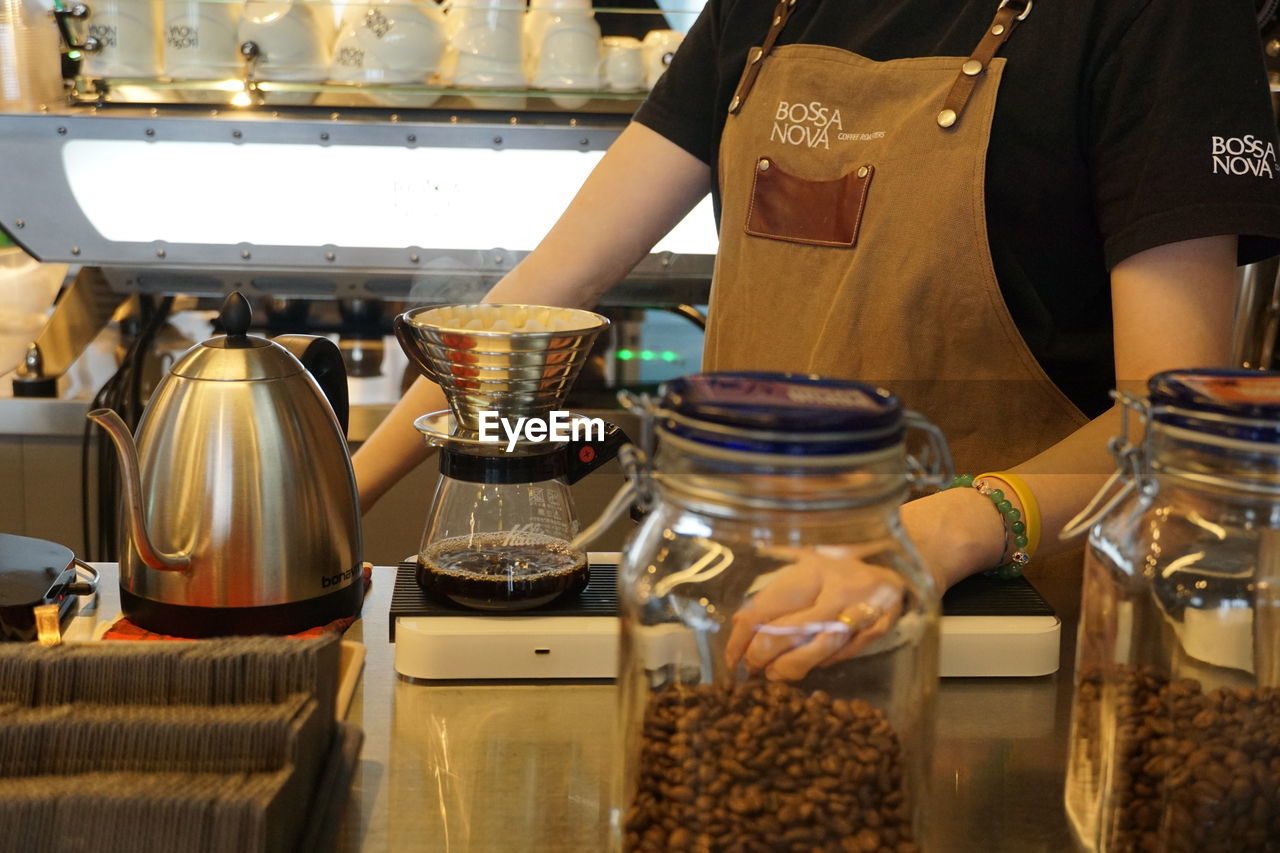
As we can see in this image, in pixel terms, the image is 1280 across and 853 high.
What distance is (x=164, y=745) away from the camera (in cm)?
52

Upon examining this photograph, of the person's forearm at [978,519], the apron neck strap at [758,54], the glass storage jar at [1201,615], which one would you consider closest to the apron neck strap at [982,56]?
the apron neck strap at [758,54]

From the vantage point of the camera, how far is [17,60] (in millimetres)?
1683

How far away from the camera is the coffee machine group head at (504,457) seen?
0.76m

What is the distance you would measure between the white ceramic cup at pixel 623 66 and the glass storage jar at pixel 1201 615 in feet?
4.09

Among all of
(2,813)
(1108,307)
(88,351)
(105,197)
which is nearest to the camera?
(2,813)

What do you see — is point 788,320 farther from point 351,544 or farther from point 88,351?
point 88,351

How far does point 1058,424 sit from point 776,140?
0.47 meters

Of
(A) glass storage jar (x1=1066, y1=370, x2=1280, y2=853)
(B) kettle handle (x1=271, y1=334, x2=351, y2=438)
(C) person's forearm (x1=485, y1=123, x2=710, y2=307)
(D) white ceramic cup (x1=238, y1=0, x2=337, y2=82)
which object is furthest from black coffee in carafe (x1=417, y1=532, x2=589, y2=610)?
(D) white ceramic cup (x1=238, y1=0, x2=337, y2=82)

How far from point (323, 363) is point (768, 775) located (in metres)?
0.53

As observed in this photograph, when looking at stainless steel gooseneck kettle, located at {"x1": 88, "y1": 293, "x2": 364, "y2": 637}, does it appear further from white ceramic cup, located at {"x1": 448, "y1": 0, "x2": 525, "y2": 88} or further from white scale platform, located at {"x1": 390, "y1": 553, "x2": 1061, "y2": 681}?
white ceramic cup, located at {"x1": 448, "y1": 0, "x2": 525, "y2": 88}

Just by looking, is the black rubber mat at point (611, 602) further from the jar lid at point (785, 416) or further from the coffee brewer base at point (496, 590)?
the jar lid at point (785, 416)

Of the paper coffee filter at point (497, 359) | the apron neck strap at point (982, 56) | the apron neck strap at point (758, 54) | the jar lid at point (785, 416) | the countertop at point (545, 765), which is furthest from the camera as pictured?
the apron neck strap at point (758, 54)

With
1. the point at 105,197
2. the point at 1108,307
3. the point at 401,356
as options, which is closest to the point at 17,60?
the point at 105,197

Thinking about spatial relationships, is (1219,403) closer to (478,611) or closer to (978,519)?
(978,519)
